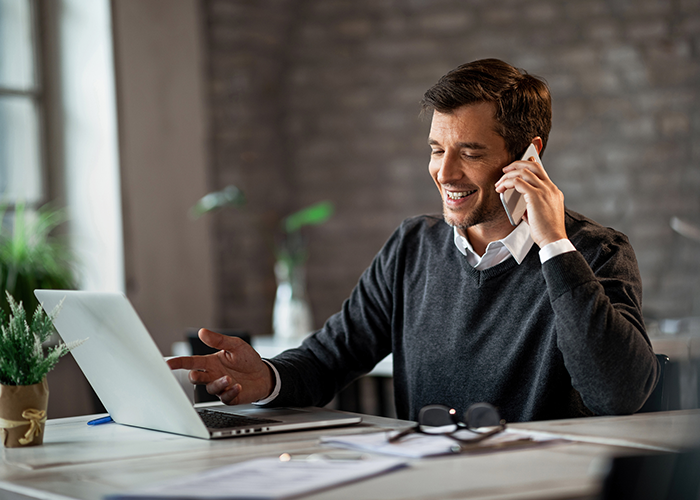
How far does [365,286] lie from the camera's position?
1901 mm

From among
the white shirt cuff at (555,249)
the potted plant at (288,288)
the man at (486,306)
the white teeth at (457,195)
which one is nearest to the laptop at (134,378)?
the man at (486,306)

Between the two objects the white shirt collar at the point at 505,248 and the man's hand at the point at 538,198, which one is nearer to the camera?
the man's hand at the point at 538,198

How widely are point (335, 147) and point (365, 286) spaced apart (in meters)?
2.53

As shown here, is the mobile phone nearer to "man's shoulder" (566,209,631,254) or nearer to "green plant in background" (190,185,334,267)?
"man's shoulder" (566,209,631,254)

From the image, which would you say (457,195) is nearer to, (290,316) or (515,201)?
(515,201)

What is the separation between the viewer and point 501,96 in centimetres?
171

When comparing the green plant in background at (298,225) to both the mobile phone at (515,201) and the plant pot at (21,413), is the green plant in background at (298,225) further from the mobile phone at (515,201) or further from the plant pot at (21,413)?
the plant pot at (21,413)

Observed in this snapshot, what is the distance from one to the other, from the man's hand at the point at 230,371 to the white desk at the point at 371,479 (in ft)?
0.48

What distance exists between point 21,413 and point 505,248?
96 centimetres

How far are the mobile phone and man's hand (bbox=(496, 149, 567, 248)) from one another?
30 mm

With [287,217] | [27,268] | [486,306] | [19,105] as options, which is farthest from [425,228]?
[287,217]

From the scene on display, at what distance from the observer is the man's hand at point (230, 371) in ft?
4.77

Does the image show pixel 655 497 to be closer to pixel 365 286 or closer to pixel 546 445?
pixel 546 445

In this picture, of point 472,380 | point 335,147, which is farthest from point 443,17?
point 472,380
